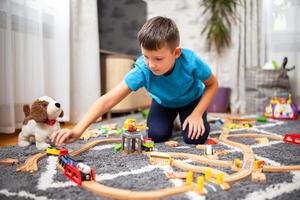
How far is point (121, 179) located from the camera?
2.69 feet

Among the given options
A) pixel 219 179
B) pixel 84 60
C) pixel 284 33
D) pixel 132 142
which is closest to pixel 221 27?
pixel 284 33

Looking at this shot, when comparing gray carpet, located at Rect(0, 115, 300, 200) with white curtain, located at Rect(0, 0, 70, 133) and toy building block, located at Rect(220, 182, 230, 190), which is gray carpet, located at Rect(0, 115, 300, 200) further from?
white curtain, located at Rect(0, 0, 70, 133)

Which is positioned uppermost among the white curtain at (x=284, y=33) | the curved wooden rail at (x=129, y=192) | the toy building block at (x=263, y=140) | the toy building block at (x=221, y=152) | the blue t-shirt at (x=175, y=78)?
the white curtain at (x=284, y=33)

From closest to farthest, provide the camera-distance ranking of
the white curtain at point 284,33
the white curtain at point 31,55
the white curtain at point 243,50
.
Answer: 1. the white curtain at point 31,55
2. the white curtain at point 284,33
3. the white curtain at point 243,50

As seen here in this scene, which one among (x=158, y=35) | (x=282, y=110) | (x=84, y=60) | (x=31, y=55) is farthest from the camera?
(x=282, y=110)

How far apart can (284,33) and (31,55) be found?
1978 mm

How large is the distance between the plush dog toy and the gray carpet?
0.18 ft

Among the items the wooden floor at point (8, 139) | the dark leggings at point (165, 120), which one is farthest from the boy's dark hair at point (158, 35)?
the wooden floor at point (8, 139)

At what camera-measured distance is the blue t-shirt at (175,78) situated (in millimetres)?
1191

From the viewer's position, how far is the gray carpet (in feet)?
2.35

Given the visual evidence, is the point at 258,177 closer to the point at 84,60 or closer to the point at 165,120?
the point at 165,120

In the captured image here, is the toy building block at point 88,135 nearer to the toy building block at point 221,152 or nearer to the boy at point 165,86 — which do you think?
the boy at point 165,86

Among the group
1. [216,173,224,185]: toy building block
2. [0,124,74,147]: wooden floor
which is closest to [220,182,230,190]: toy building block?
[216,173,224,185]: toy building block

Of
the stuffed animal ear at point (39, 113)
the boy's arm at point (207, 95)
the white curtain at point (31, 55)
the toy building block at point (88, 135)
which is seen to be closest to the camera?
the stuffed animal ear at point (39, 113)
